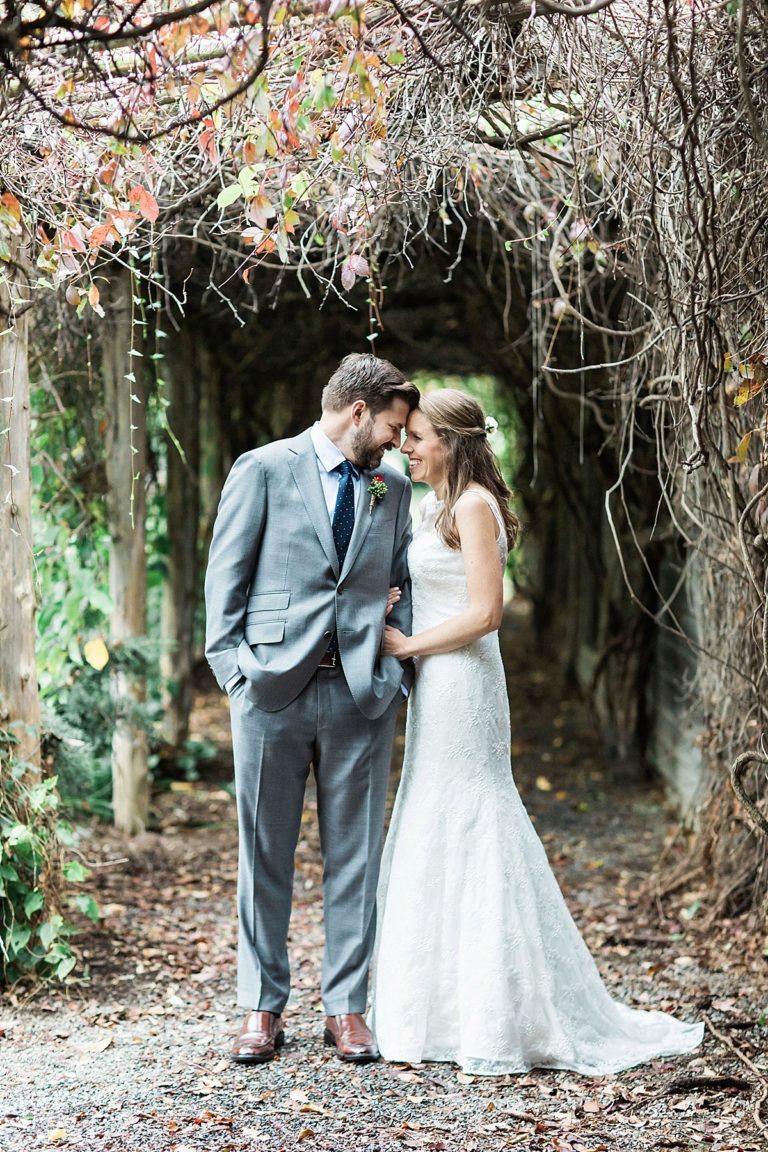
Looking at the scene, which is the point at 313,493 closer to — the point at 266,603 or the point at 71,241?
the point at 266,603

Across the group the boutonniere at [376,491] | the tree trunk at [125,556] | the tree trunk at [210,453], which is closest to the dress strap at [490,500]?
the boutonniere at [376,491]

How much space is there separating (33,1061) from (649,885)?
109 inches

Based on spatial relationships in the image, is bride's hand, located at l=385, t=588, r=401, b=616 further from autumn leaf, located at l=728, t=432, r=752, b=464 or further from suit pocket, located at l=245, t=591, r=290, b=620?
autumn leaf, located at l=728, t=432, r=752, b=464

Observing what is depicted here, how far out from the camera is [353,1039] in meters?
3.43

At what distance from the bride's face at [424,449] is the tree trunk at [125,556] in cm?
227

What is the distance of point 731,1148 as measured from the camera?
113 inches

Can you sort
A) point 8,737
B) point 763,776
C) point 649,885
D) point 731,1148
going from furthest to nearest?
point 649,885, point 763,776, point 8,737, point 731,1148

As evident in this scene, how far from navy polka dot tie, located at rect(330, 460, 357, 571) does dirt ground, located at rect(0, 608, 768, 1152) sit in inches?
58.2

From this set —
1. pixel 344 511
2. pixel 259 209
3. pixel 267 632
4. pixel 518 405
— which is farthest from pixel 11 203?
pixel 518 405

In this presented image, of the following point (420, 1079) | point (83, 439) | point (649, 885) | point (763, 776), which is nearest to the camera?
point (420, 1079)

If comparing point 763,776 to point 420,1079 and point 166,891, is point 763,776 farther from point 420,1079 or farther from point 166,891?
point 166,891

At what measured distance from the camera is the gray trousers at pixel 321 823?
3.41 m

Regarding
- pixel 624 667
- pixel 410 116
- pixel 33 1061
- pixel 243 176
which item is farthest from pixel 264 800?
pixel 624 667

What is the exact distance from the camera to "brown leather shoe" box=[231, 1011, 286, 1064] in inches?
134
